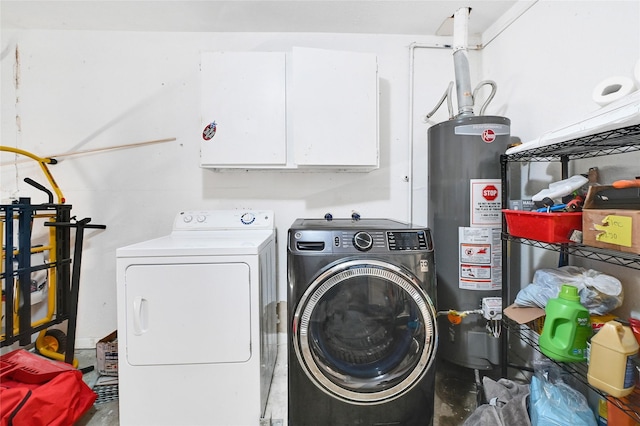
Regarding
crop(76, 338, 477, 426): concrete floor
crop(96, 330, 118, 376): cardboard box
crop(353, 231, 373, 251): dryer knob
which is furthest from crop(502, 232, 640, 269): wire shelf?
crop(96, 330, 118, 376): cardboard box

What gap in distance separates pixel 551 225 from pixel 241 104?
1.71 meters

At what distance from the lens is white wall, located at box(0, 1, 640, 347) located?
6.49 ft

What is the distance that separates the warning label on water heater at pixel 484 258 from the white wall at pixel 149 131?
0.66 m

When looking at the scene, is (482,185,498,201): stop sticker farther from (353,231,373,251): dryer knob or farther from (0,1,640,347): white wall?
(353,231,373,251): dryer knob

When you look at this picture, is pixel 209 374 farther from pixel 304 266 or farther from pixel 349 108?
pixel 349 108

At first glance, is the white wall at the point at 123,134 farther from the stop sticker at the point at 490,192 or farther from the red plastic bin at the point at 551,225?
the red plastic bin at the point at 551,225

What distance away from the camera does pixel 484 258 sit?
150 cm

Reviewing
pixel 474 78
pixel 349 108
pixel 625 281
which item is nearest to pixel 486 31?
pixel 474 78

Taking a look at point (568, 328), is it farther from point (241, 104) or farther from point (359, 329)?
point (241, 104)

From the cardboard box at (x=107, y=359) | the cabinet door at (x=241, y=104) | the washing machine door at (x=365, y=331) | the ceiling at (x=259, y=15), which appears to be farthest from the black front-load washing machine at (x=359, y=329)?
the ceiling at (x=259, y=15)

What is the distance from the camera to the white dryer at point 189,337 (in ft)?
3.93

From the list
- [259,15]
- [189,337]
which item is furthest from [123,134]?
[189,337]

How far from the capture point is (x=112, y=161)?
2014 mm

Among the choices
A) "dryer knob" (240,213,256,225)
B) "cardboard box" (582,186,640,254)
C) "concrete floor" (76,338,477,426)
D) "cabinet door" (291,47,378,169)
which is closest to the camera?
"cardboard box" (582,186,640,254)
